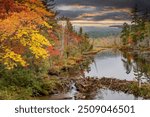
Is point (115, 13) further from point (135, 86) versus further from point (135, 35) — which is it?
point (135, 86)

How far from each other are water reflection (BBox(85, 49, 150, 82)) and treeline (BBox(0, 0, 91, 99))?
23 centimetres

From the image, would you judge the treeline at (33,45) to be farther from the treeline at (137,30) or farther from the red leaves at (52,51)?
the treeline at (137,30)

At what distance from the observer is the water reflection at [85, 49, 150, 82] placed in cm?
662

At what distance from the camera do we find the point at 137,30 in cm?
674

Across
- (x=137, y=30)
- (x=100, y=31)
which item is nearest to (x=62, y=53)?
(x=100, y=31)

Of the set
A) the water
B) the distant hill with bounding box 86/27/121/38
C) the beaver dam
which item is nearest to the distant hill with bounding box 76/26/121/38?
the distant hill with bounding box 86/27/121/38

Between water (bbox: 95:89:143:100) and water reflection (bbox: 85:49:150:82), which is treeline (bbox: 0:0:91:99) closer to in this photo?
water reflection (bbox: 85:49:150:82)

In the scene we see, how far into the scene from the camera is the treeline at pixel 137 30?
665 cm

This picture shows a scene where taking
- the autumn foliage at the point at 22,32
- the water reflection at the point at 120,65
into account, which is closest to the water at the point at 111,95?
the water reflection at the point at 120,65

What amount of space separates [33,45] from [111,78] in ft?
3.16

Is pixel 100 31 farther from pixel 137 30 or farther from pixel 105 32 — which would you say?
pixel 137 30

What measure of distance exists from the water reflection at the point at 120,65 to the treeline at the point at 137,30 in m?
0.12

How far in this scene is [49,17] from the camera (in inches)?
262

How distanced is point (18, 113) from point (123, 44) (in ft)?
4.69
